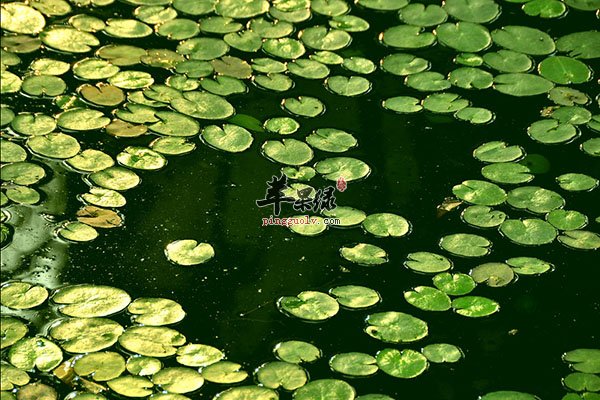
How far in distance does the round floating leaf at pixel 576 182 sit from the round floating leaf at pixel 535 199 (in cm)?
5

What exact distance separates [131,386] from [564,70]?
1.55 m

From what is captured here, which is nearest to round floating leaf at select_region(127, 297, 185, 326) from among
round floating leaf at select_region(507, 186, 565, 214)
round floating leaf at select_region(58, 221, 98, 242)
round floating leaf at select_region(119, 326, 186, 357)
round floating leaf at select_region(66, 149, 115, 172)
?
round floating leaf at select_region(119, 326, 186, 357)

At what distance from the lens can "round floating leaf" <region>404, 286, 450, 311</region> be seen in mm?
2346

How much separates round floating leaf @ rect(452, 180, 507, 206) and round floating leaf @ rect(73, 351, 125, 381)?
921 millimetres

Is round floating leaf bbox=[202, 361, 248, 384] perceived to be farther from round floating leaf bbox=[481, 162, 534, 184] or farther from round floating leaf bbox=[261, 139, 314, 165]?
round floating leaf bbox=[481, 162, 534, 184]

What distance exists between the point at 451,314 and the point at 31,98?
1215mm

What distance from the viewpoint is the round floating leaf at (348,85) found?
292 cm

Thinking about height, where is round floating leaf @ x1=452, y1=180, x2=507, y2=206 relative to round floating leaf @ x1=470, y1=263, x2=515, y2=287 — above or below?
above

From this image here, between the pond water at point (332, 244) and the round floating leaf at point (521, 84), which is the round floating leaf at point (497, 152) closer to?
the pond water at point (332, 244)

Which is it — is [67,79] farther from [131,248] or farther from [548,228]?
[548,228]

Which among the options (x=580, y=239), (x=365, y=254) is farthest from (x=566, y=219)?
(x=365, y=254)

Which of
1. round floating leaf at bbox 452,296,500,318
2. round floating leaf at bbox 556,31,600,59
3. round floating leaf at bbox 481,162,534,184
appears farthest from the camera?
round floating leaf at bbox 556,31,600,59

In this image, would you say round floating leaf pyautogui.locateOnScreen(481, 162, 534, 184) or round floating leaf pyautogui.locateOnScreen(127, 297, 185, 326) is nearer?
round floating leaf pyautogui.locateOnScreen(127, 297, 185, 326)

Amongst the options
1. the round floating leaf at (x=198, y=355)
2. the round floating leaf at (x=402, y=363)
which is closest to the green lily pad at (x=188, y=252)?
the round floating leaf at (x=198, y=355)
